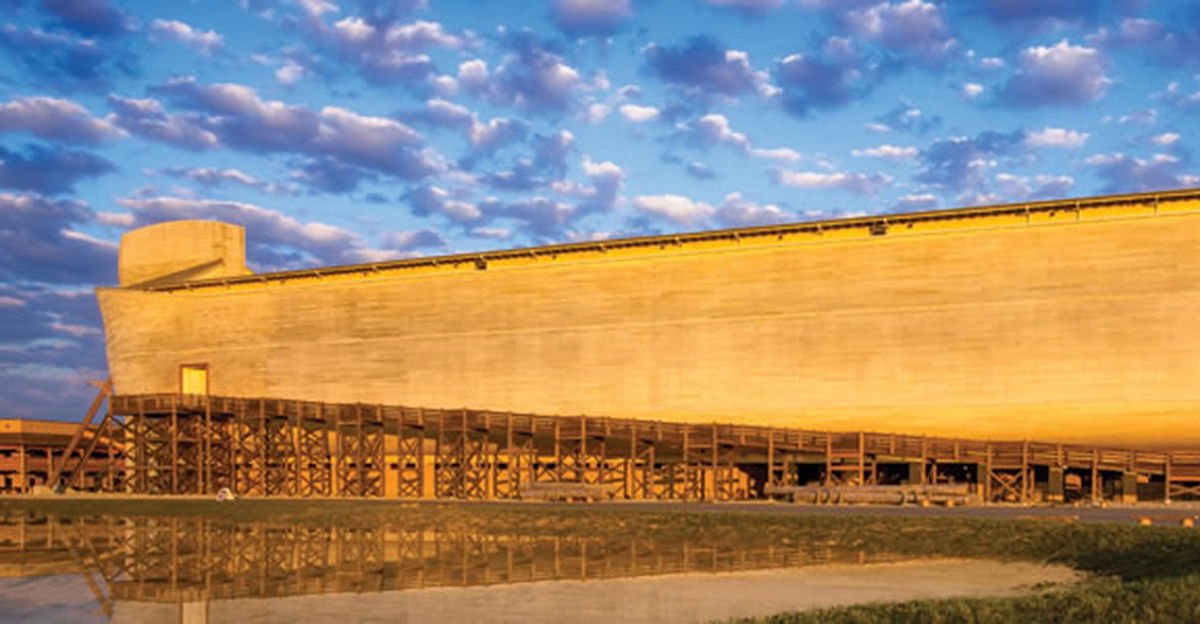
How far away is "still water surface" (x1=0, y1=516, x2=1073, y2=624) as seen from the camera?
16969mm

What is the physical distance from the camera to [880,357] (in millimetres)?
49188

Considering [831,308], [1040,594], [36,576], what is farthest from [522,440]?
[1040,594]

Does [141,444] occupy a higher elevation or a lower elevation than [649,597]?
lower

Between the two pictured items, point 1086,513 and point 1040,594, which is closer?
point 1040,594

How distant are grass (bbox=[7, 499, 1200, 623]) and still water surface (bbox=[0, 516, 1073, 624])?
1385mm

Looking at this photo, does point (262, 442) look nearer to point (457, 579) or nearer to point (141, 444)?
point (141, 444)

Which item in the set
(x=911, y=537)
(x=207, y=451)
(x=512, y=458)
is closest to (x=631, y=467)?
(x=512, y=458)

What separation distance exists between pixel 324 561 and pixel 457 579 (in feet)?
16.5

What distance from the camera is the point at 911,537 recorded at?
2669 centimetres

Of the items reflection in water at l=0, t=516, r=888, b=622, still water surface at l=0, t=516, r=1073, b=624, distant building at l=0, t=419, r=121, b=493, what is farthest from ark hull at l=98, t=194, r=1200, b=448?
distant building at l=0, t=419, r=121, b=493

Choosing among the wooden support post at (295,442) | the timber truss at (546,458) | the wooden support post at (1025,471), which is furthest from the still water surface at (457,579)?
the wooden support post at (295,442)

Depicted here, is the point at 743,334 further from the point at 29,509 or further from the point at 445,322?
the point at 29,509

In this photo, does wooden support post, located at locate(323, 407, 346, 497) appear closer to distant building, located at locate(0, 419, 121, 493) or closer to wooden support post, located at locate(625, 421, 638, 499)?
wooden support post, located at locate(625, 421, 638, 499)

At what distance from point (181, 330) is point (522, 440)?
24459 mm
